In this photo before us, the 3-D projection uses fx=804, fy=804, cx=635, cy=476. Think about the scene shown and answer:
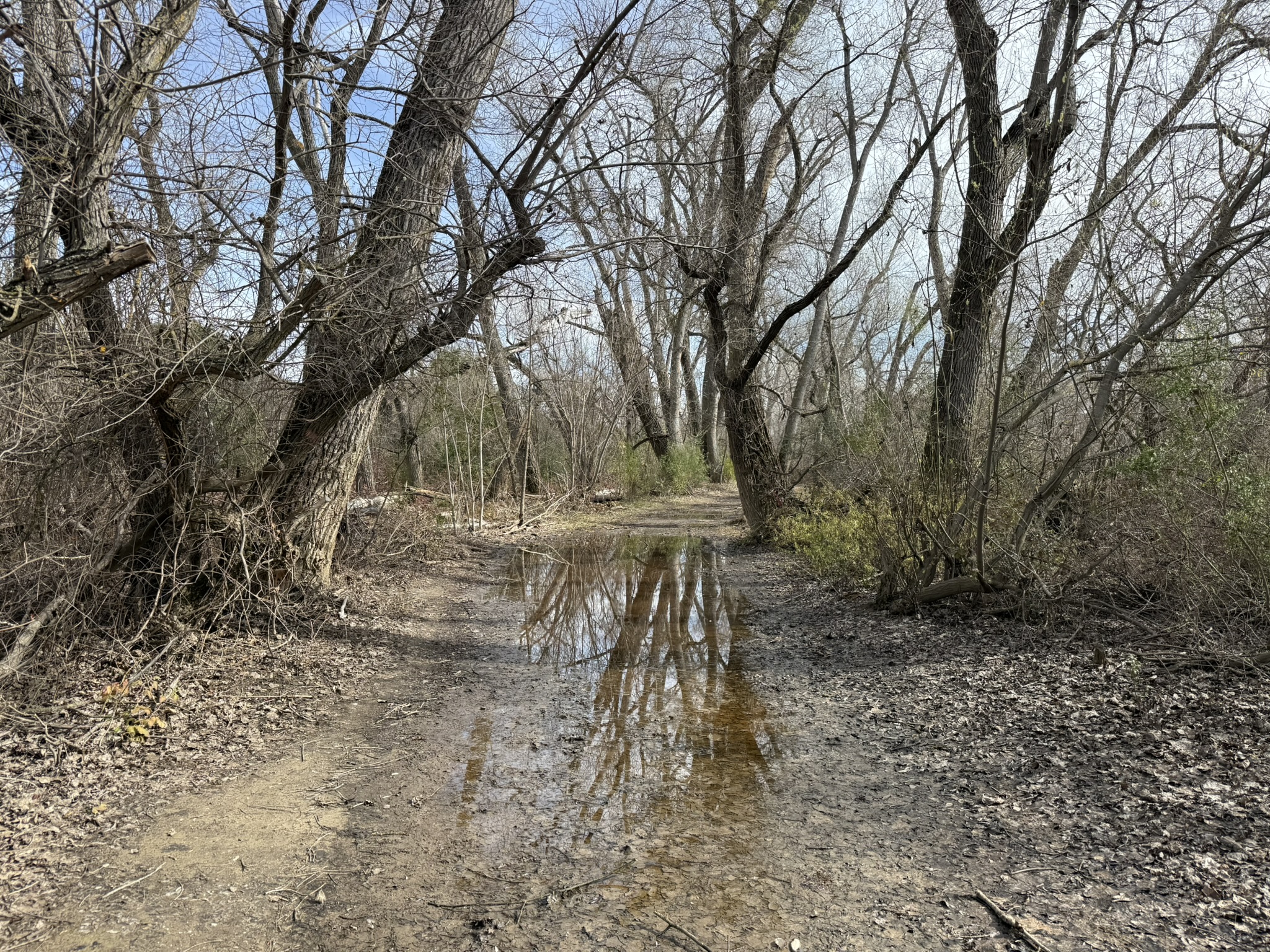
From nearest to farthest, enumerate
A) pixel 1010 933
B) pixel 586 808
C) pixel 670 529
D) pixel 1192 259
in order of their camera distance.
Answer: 1. pixel 1010 933
2. pixel 586 808
3. pixel 1192 259
4. pixel 670 529

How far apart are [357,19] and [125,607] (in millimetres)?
4423

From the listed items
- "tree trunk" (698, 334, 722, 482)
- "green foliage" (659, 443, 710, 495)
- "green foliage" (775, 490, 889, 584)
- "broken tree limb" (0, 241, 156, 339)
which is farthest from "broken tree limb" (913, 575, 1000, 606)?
"tree trunk" (698, 334, 722, 482)

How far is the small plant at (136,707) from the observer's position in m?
4.69

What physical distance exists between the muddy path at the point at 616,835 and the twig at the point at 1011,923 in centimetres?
3

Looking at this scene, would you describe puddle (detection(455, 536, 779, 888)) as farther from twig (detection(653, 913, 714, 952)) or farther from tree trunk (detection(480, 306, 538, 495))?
tree trunk (detection(480, 306, 538, 495))

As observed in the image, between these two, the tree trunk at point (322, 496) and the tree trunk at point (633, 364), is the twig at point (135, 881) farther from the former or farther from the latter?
the tree trunk at point (633, 364)

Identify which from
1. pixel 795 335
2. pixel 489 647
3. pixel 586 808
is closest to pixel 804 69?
pixel 489 647

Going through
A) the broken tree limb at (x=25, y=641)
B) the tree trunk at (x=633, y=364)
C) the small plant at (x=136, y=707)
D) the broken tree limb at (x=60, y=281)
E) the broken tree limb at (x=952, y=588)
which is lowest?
the small plant at (x=136, y=707)


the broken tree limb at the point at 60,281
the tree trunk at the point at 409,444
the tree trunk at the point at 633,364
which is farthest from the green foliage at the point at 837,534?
the tree trunk at the point at 633,364

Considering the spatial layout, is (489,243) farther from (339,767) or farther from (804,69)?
(804,69)

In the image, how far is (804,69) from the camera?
12438 millimetres

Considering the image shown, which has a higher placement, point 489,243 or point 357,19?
point 357,19

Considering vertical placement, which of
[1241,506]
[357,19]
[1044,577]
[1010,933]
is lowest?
[1010,933]

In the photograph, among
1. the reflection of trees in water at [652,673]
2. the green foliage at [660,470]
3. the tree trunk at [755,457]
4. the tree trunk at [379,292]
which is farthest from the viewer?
the green foliage at [660,470]
